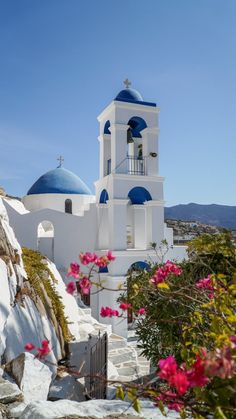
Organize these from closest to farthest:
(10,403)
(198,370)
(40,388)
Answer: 1. (198,370)
2. (10,403)
3. (40,388)

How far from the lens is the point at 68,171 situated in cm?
2284

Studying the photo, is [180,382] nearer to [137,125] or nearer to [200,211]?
[137,125]

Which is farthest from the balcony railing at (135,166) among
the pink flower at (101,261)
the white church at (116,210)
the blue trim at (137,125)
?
the pink flower at (101,261)

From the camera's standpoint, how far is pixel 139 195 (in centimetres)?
1603

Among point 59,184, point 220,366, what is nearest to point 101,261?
point 220,366

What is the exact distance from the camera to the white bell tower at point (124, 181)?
1419 centimetres

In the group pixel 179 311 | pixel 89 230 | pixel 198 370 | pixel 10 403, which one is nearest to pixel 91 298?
pixel 89 230

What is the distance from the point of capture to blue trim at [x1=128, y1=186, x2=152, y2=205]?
15508mm

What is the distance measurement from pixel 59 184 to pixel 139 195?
6.84 metres

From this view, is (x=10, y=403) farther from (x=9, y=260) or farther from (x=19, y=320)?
(x=9, y=260)

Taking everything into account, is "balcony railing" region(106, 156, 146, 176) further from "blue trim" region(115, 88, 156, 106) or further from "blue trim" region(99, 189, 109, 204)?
"blue trim" region(115, 88, 156, 106)

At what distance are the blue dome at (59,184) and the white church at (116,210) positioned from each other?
15.4 feet

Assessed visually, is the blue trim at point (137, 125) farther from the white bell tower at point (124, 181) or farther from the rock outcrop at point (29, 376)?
the rock outcrop at point (29, 376)

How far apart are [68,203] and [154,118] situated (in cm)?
791
